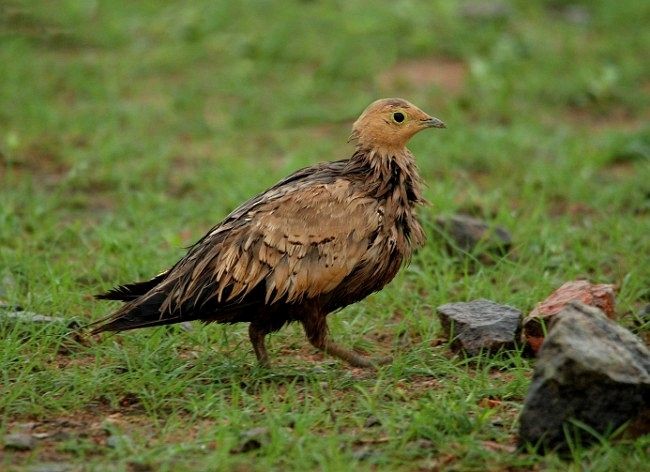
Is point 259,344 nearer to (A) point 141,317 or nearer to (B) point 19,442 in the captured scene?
(A) point 141,317

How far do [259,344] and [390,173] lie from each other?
105 cm

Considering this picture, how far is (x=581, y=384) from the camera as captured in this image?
14.8ft

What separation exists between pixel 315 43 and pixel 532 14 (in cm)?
272

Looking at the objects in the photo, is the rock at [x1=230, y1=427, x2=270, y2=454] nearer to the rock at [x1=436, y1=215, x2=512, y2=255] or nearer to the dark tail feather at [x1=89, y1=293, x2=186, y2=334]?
the dark tail feather at [x1=89, y1=293, x2=186, y2=334]

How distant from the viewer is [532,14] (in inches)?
511

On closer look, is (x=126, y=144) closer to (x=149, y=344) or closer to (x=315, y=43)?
(x=315, y=43)

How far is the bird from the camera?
5.40m

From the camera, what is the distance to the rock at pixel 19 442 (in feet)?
15.5

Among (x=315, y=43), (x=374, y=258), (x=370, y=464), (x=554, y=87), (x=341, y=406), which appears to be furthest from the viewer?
(x=315, y=43)

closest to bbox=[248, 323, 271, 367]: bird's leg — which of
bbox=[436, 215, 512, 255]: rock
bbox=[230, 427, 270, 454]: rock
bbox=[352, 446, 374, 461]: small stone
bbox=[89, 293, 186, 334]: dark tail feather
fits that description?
bbox=[89, 293, 186, 334]: dark tail feather

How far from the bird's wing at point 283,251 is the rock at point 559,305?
92cm

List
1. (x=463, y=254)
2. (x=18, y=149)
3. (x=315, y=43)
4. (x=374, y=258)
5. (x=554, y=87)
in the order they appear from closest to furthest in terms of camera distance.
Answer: (x=374, y=258)
(x=463, y=254)
(x=18, y=149)
(x=554, y=87)
(x=315, y=43)

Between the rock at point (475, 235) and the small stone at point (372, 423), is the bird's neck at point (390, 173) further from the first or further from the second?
the rock at point (475, 235)

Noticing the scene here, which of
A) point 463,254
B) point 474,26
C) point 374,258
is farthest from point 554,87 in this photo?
point 374,258
